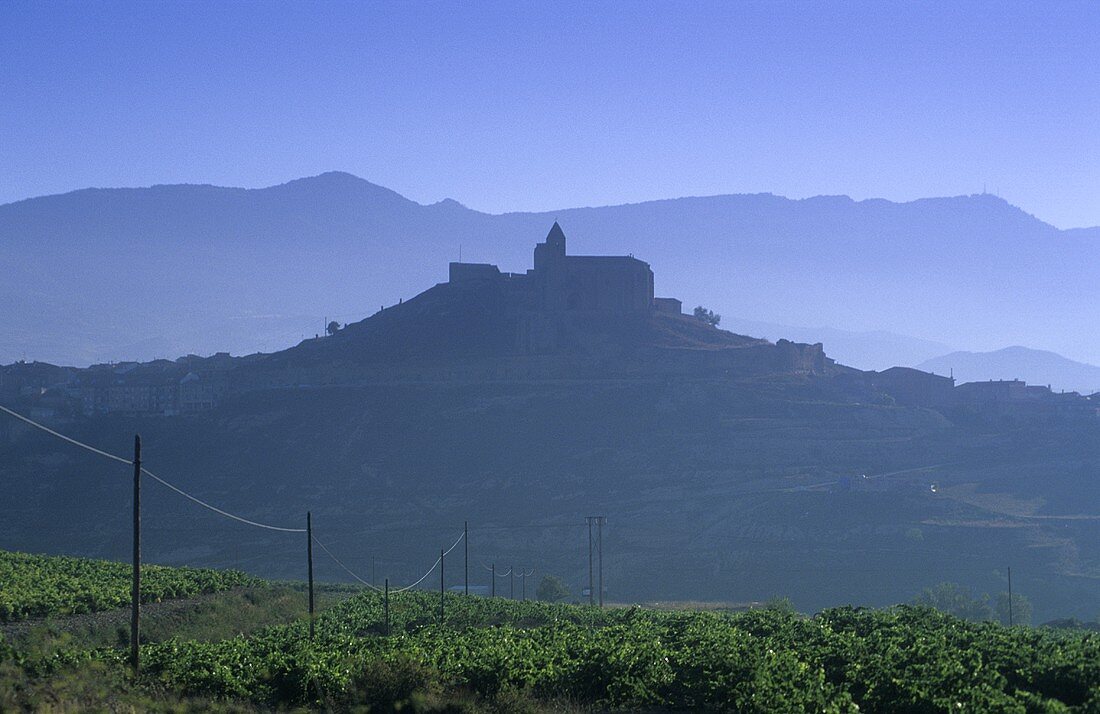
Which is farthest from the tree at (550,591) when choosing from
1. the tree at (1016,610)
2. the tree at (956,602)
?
the tree at (1016,610)

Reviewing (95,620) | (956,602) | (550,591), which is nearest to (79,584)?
(95,620)

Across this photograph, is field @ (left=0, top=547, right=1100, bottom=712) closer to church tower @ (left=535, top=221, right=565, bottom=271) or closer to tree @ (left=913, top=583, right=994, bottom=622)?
tree @ (left=913, top=583, right=994, bottom=622)

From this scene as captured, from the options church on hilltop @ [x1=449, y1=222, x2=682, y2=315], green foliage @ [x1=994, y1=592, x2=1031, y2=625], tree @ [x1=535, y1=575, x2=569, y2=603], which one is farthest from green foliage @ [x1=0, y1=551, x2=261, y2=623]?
church on hilltop @ [x1=449, y1=222, x2=682, y2=315]

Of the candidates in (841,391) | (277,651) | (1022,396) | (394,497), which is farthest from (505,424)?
(277,651)

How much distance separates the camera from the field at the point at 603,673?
1669 cm

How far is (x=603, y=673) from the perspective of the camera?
19.0 metres

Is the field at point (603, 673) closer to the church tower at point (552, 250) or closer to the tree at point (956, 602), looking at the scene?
the tree at point (956, 602)

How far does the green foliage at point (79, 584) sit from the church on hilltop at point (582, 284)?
76084 mm

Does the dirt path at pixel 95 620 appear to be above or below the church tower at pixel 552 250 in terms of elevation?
below

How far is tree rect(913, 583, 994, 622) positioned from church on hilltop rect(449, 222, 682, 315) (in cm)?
5744

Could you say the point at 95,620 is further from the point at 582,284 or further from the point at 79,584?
the point at 582,284

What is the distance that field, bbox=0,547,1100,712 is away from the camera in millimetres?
16688

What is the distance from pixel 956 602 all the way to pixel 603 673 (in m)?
45.4

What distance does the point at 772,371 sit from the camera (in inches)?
4624
